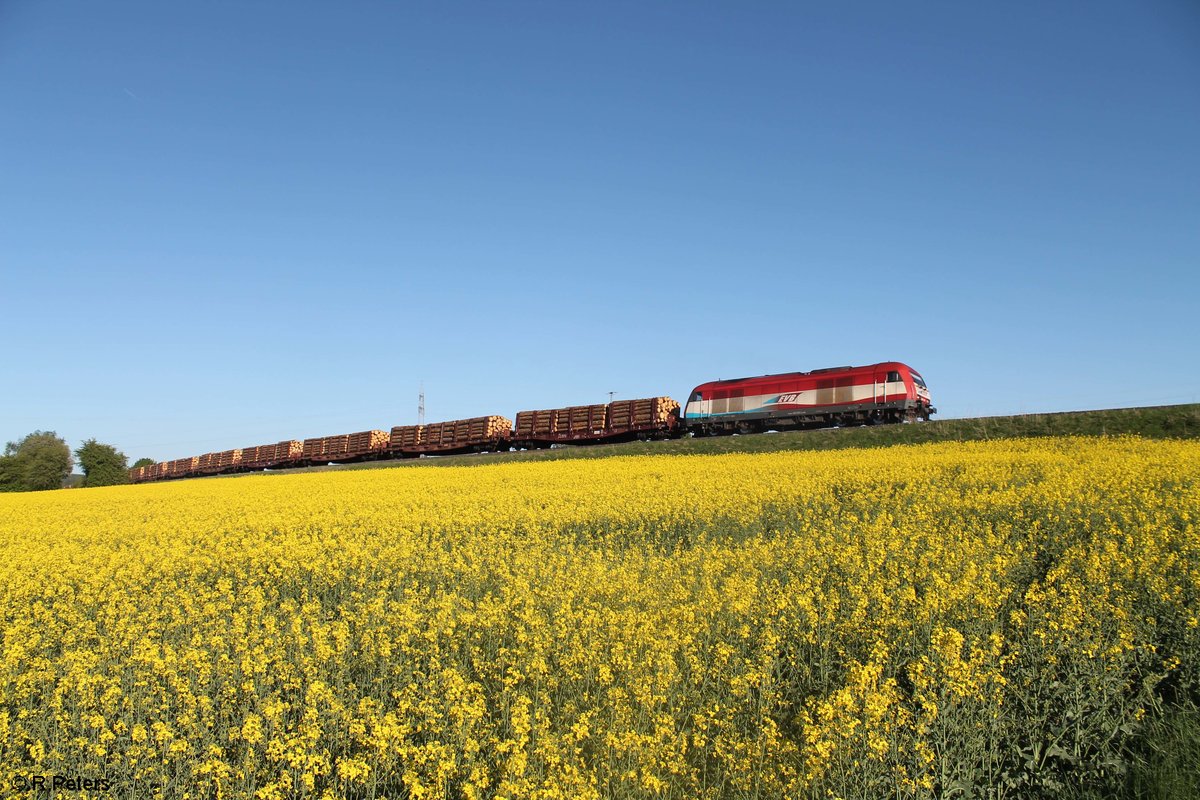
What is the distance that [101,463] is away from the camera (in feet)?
215

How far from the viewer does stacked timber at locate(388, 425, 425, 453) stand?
4691 centimetres

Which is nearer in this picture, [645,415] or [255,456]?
[645,415]

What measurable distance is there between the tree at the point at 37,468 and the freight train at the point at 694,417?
26.3 metres

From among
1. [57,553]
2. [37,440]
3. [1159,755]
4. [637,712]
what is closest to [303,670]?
[637,712]

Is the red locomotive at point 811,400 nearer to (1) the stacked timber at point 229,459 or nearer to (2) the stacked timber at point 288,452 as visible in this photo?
(2) the stacked timber at point 288,452

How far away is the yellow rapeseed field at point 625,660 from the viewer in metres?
4.97

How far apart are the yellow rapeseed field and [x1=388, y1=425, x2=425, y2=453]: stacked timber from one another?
33845 mm

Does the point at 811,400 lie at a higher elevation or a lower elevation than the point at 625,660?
higher

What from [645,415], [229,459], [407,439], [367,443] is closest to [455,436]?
[407,439]

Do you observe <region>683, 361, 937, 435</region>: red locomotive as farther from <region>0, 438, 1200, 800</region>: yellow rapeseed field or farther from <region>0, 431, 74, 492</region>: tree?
<region>0, 431, 74, 492</region>: tree

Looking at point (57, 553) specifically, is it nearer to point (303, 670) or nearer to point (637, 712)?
point (303, 670)

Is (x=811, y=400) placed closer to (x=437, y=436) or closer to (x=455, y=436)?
(x=455, y=436)

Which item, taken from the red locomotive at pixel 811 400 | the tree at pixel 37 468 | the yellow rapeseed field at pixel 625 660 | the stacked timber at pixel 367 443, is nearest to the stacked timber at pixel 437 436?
the stacked timber at pixel 367 443

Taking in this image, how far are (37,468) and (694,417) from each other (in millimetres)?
57902
